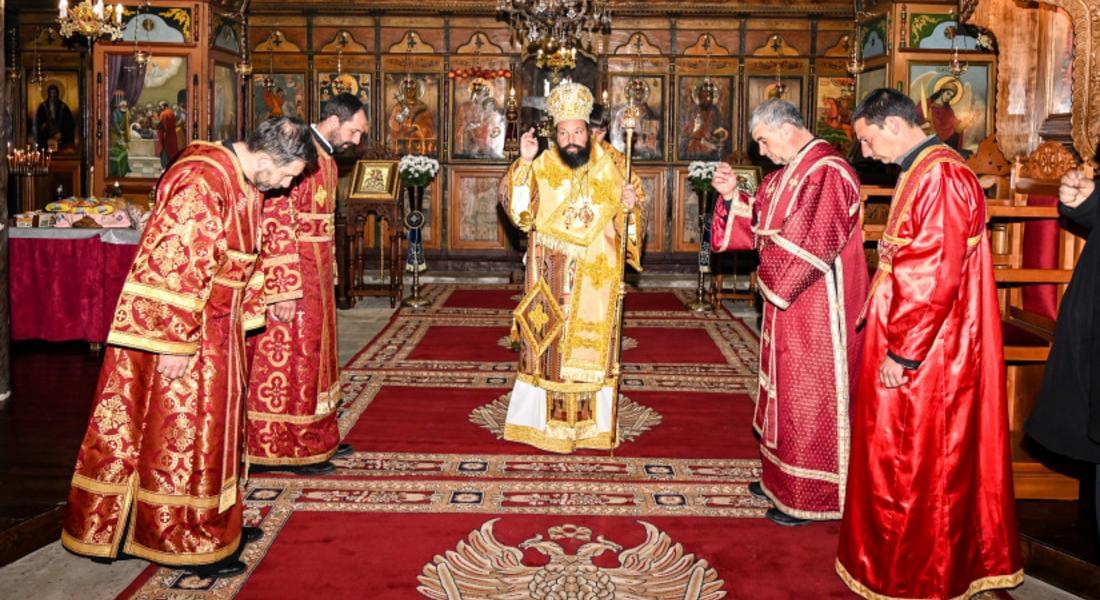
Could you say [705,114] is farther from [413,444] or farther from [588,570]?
[588,570]

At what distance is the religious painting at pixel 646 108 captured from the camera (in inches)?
530

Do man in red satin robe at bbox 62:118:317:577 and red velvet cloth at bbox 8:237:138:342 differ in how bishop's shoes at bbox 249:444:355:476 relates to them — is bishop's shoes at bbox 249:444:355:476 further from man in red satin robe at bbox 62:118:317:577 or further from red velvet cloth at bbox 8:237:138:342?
red velvet cloth at bbox 8:237:138:342

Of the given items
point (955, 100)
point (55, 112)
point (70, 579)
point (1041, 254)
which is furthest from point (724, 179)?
point (55, 112)

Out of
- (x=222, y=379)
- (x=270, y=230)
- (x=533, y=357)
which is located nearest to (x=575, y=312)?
(x=533, y=357)

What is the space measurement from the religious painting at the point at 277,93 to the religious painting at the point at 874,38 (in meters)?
7.24

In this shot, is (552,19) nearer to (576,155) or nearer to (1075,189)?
(576,155)

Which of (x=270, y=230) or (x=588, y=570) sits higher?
(x=270, y=230)

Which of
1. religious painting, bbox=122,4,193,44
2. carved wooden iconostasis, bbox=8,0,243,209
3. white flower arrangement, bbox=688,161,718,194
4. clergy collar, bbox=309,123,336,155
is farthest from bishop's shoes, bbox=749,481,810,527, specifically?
religious painting, bbox=122,4,193,44

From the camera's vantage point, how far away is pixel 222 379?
3.37 m

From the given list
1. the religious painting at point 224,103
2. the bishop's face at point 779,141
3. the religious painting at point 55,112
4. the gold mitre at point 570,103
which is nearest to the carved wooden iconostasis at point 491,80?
the religious painting at point 224,103

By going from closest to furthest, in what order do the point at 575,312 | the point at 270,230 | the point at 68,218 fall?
the point at 270,230, the point at 575,312, the point at 68,218

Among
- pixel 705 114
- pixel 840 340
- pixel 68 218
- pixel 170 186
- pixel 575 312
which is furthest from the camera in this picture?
pixel 705 114

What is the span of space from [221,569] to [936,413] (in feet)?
8.13

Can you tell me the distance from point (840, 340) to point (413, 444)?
242 cm
